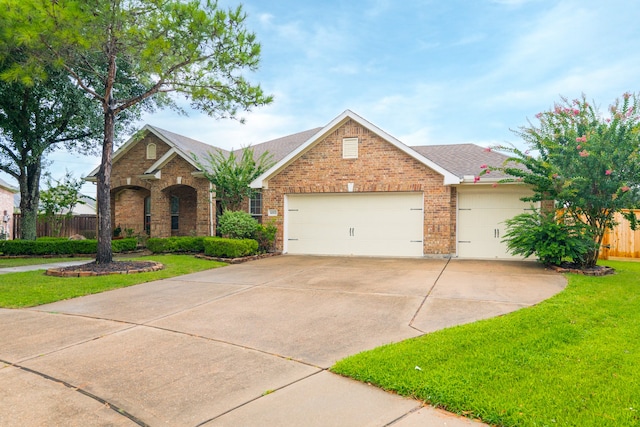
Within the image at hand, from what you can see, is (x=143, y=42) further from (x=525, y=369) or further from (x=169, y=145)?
(x=525, y=369)

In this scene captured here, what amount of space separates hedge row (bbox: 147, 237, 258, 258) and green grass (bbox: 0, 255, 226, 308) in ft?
4.65

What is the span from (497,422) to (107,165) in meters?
11.1

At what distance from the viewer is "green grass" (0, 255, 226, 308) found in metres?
7.34

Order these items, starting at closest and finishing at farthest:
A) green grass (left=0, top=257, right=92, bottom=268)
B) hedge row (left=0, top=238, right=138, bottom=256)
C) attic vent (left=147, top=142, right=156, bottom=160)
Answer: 1. green grass (left=0, top=257, right=92, bottom=268)
2. hedge row (left=0, top=238, right=138, bottom=256)
3. attic vent (left=147, top=142, right=156, bottom=160)

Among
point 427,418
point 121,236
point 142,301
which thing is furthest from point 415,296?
point 121,236

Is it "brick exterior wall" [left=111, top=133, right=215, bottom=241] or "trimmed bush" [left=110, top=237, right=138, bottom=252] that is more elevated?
"brick exterior wall" [left=111, top=133, right=215, bottom=241]

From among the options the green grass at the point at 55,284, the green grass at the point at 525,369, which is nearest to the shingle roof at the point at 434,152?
the green grass at the point at 55,284

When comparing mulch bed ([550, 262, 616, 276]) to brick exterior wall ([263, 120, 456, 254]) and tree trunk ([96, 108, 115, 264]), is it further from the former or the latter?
tree trunk ([96, 108, 115, 264])

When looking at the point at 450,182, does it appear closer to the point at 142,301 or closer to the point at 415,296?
the point at 415,296

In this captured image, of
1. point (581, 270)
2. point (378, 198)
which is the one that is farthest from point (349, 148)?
point (581, 270)

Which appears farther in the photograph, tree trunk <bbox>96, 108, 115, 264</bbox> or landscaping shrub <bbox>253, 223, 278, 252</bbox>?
landscaping shrub <bbox>253, 223, 278, 252</bbox>

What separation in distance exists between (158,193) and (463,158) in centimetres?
1224

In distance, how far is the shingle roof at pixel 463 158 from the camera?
43.6 ft

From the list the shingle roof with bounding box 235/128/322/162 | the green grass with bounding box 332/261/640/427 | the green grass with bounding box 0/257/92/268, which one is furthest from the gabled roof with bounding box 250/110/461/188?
the green grass with bounding box 332/261/640/427
